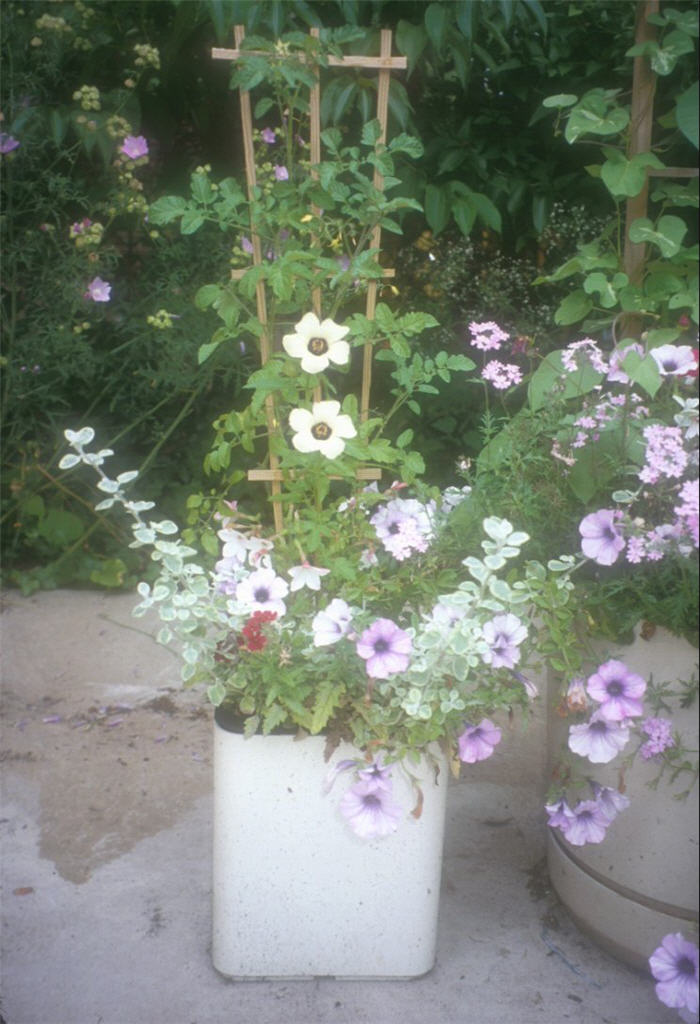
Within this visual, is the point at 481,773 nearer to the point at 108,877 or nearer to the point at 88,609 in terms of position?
the point at 108,877

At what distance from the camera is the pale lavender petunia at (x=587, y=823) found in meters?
1.46

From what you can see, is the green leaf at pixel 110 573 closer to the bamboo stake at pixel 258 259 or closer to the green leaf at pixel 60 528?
the green leaf at pixel 60 528

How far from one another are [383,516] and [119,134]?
1677 mm

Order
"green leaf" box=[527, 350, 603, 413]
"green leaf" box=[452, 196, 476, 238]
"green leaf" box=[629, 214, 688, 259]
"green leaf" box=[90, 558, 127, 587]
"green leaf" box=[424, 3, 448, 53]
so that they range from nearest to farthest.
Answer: "green leaf" box=[629, 214, 688, 259], "green leaf" box=[527, 350, 603, 413], "green leaf" box=[424, 3, 448, 53], "green leaf" box=[452, 196, 476, 238], "green leaf" box=[90, 558, 127, 587]

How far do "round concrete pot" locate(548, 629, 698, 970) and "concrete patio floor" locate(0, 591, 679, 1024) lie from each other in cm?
11

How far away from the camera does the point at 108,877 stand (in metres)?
1.87

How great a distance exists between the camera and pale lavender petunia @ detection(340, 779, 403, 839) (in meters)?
1.45

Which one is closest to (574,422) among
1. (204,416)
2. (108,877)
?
(108,877)

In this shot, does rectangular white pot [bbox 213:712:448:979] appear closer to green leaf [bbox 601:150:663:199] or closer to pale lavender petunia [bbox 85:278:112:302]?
green leaf [bbox 601:150:663:199]

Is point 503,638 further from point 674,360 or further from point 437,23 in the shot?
point 437,23

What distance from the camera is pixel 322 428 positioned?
166cm

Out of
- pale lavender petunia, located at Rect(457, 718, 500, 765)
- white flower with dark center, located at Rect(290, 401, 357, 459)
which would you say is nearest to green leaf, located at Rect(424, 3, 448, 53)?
white flower with dark center, located at Rect(290, 401, 357, 459)

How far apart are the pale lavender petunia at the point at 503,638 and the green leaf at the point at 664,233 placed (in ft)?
1.91

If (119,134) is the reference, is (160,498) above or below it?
below
